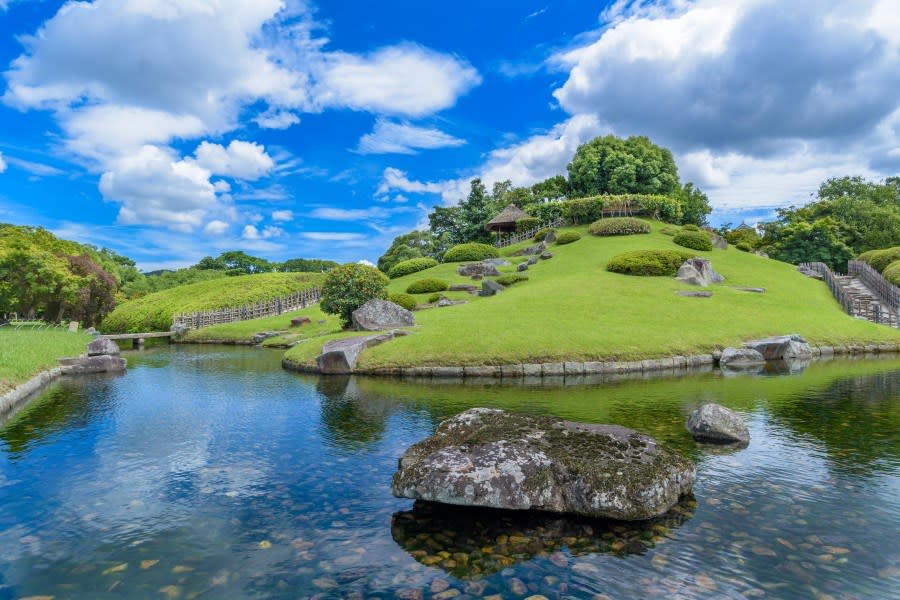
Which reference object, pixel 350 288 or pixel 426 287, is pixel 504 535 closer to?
pixel 350 288

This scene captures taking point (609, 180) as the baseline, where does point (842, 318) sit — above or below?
below

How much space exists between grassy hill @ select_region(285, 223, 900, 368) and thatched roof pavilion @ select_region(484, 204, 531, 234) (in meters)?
24.9

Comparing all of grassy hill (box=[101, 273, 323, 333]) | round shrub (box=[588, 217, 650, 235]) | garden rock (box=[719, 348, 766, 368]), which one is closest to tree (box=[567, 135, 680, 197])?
round shrub (box=[588, 217, 650, 235])

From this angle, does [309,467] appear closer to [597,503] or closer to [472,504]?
[472,504]

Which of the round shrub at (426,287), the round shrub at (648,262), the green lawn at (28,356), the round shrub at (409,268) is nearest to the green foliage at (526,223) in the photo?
the round shrub at (409,268)

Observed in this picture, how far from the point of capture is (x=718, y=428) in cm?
1217

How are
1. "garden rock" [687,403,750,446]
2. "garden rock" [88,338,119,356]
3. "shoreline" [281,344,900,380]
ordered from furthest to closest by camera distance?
"garden rock" [88,338,119,356] < "shoreline" [281,344,900,380] < "garden rock" [687,403,750,446]

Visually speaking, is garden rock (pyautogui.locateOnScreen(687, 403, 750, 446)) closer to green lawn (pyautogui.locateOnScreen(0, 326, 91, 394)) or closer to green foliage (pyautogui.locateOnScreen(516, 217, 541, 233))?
green lawn (pyautogui.locateOnScreen(0, 326, 91, 394))

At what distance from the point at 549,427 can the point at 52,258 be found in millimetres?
58252

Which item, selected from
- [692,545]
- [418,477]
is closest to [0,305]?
[418,477]

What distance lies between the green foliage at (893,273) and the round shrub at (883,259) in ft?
10.5

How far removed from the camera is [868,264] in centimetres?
5575

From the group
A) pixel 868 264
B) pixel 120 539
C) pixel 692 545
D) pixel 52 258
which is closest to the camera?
pixel 692 545

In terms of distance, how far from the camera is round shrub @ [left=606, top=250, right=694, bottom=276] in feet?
147
